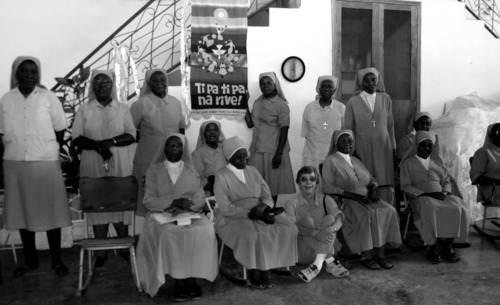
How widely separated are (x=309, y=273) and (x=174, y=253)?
1.14 meters

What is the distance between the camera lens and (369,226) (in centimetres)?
423

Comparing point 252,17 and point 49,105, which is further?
point 252,17

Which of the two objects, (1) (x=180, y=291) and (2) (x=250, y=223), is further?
(2) (x=250, y=223)

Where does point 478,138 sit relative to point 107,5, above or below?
below

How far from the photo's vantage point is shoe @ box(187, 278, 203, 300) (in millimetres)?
3553

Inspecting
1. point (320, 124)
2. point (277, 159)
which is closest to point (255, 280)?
point (277, 159)

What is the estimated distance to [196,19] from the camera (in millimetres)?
5574

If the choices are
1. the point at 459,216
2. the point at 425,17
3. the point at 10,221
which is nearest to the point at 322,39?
the point at 425,17

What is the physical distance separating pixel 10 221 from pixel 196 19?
3.01 m

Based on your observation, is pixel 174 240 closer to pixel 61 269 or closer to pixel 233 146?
pixel 233 146

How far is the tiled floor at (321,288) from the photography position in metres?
3.51

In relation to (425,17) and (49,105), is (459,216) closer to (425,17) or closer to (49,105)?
(425,17)

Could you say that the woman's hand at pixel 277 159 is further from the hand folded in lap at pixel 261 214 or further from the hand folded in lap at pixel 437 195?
the hand folded in lap at pixel 437 195

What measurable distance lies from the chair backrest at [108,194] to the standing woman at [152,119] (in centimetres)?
62
